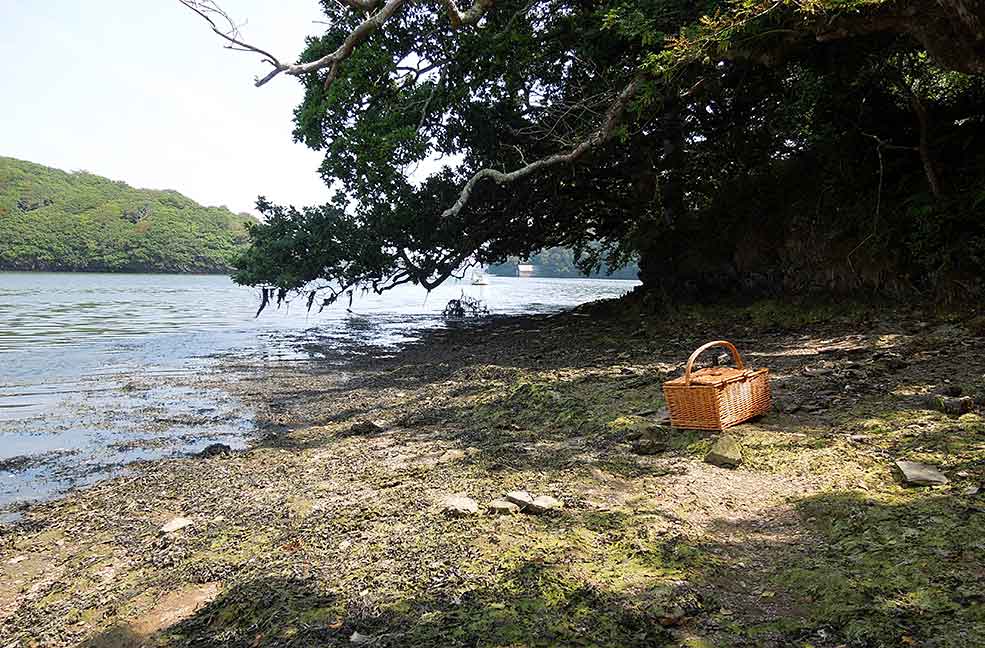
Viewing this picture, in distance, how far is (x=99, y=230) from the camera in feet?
320

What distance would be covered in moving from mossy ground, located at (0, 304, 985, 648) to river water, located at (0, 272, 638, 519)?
1.14 meters

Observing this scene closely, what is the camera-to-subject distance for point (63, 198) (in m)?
108

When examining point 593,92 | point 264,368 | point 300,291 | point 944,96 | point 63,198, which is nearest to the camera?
point 944,96

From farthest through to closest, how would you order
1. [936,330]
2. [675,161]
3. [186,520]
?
[675,161], [936,330], [186,520]

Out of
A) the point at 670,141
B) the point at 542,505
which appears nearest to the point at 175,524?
the point at 542,505

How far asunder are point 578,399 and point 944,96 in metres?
10.8

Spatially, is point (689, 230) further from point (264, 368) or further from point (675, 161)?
point (264, 368)

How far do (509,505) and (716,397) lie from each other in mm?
2233

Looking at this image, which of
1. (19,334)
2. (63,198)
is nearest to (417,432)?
(19,334)

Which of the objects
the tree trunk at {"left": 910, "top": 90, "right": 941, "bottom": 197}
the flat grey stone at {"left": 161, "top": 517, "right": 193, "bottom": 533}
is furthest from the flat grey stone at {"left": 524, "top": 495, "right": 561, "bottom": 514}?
the tree trunk at {"left": 910, "top": 90, "right": 941, "bottom": 197}

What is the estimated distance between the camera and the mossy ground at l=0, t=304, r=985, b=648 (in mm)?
2734

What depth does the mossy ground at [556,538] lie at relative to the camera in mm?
2734

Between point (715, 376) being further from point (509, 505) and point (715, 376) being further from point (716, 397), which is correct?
point (509, 505)

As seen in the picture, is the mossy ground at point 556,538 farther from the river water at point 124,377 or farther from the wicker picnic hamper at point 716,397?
the river water at point 124,377
